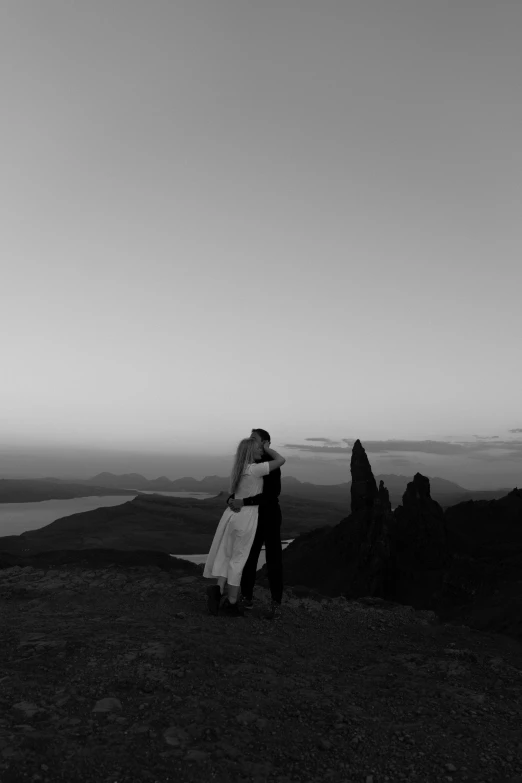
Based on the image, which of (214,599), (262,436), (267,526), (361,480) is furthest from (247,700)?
(361,480)

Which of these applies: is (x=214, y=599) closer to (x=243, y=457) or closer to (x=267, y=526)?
(x=267, y=526)

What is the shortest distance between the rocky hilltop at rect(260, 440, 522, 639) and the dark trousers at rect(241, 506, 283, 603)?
204 ft

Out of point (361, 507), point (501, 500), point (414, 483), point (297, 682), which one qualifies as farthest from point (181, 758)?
point (501, 500)

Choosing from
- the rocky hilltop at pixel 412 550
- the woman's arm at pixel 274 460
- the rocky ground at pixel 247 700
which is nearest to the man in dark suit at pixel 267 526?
the woman's arm at pixel 274 460

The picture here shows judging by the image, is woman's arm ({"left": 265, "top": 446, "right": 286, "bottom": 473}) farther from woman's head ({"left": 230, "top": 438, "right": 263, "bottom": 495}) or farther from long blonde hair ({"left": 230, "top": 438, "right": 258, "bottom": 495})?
long blonde hair ({"left": 230, "top": 438, "right": 258, "bottom": 495})

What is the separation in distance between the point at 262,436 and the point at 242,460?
73 cm

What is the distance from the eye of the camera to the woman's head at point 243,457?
10.7 m

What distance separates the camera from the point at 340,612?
12.5 meters

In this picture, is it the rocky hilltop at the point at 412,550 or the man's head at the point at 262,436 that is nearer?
the man's head at the point at 262,436

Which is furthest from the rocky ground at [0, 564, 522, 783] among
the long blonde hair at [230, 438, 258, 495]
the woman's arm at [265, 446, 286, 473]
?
the woman's arm at [265, 446, 286, 473]

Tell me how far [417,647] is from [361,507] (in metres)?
109

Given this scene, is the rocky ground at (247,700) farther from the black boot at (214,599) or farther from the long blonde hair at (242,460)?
the long blonde hair at (242,460)

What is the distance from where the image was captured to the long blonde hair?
10.7 m

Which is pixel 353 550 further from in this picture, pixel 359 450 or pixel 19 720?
pixel 19 720
